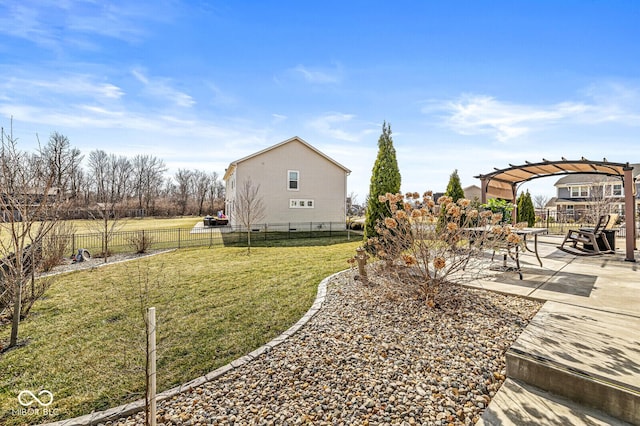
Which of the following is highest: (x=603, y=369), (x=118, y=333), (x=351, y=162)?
(x=351, y=162)

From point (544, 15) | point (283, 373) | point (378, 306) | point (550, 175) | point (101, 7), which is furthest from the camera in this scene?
point (550, 175)

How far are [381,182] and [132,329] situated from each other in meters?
6.98

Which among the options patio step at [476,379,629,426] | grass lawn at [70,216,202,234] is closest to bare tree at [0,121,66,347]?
patio step at [476,379,629,426]

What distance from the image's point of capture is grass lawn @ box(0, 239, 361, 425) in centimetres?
279

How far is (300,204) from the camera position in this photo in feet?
62.1

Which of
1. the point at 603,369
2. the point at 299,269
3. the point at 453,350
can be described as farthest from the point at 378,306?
the point at 299,269

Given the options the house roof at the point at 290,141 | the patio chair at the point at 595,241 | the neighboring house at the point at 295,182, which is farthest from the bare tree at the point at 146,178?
the patio chair at the point at 595,241

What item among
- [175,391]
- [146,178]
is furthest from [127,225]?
[175,391]

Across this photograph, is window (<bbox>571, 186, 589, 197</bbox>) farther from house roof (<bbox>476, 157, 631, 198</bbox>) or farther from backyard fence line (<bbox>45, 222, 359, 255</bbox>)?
backyard fence line (<bbox>45, 222, 359, 255</bbox>)

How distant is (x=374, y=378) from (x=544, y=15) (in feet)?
30.5

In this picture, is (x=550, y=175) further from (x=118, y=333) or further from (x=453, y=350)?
(x=118, y=333)

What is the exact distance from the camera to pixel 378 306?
13.9ft

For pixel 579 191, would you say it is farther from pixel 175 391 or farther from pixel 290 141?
pixel 175 391

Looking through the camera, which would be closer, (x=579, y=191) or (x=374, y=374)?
(x=374, y=374)
